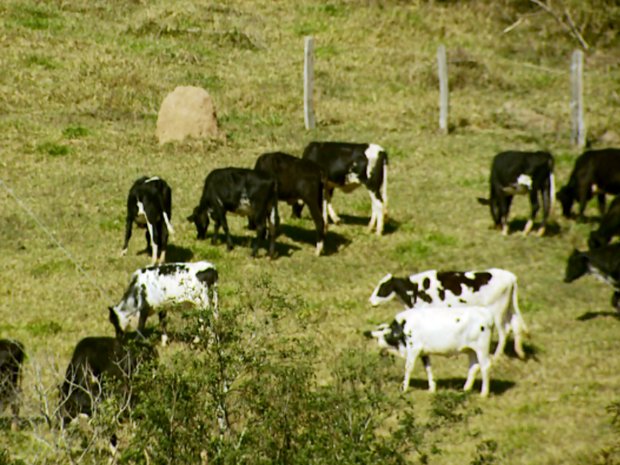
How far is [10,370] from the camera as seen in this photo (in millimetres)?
12008

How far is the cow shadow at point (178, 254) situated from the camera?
1783 centimetres

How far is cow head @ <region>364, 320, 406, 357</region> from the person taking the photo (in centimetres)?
1360

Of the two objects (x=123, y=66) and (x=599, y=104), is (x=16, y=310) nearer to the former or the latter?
(x=123, y=66)

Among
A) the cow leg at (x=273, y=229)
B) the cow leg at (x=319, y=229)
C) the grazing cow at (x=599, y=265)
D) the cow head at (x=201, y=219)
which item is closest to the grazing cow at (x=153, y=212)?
the cow head at (x=201, y=219)

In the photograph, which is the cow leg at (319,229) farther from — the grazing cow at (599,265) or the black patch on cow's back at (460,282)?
the grazing cow at (599,265)

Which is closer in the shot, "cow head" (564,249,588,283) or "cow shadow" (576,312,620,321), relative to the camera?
"cow shadow" (576,312,620,321)

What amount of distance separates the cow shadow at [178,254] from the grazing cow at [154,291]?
2711 millimetres

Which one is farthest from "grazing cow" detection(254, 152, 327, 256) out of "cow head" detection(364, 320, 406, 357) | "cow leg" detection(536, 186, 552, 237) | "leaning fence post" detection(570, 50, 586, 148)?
"leaning fence post" detection(570, 50, 586, 148)

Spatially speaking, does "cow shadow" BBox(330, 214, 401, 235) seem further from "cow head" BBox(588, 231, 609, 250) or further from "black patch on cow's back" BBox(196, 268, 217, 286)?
"black patch on cow's back" BBox(196, 268, 217, 286)

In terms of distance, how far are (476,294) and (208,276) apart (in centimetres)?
405

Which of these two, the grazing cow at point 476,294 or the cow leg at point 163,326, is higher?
the grazing cow at point 476,294

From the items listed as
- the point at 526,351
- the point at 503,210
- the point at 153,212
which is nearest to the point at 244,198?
the point at 153,212

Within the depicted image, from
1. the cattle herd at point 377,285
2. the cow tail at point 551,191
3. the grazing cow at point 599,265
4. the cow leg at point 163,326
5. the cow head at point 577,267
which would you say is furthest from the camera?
the cow tail at point 551,191

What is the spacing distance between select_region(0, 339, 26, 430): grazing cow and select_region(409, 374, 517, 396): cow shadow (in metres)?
5.20
